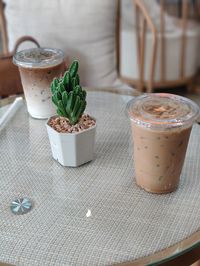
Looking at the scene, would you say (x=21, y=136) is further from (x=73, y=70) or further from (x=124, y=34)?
(x=124, y=34)

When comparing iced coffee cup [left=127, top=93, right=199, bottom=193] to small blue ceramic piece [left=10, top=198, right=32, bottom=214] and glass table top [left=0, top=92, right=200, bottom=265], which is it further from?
small blue ceramic piece [left=10, top=198, right=32, bottom=214]

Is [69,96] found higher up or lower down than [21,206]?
higher up

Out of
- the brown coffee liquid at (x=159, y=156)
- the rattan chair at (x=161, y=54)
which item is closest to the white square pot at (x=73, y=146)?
the brown coffee liquid at (x=159, y=156)

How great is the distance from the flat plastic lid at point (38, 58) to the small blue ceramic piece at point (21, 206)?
1.23 ft

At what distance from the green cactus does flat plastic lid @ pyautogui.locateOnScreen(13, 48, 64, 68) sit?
0.19 metres

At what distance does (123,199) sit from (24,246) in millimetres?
215

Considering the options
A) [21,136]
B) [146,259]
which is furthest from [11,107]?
Answer: [146,259]

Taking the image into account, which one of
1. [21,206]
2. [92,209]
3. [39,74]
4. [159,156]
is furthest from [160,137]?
[39,74]

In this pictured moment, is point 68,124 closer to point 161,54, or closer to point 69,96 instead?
point 69,96

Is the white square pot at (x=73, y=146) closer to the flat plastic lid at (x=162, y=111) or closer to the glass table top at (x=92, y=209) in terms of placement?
the glass table top at (x=92, y=209)

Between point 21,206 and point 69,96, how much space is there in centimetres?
23

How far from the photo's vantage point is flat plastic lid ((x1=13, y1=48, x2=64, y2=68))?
1.03 meters

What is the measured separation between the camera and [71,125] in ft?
2.90

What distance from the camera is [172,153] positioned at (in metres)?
0.78
